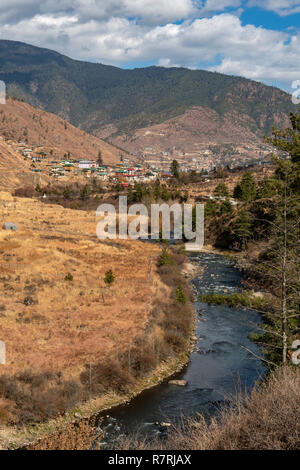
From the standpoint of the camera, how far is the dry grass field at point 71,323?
22.1 m

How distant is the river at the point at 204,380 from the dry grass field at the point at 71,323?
6.42 feet

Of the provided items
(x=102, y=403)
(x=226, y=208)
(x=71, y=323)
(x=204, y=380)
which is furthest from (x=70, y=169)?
(x=102, y=403)

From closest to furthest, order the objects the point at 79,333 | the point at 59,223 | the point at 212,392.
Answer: the point at 212,392
the point at 79,333
the point at 59,223

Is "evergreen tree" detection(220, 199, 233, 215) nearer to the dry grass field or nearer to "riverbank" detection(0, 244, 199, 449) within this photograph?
the dry grass field

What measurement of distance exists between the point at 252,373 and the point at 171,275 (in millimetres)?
21098

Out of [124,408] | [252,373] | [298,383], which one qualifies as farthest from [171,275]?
[298,383]

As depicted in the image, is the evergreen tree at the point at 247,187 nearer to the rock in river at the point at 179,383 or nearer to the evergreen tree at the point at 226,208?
the evergreen tree at the point at 226,208

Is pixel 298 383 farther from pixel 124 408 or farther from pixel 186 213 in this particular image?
pixel 186 213

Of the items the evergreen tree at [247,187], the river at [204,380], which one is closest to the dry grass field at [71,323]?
the river at [204,380]

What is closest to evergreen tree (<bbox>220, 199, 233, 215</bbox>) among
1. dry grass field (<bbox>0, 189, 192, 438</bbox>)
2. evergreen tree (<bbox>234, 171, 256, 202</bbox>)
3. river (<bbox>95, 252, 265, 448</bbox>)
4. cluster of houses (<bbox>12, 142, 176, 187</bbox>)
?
evergreen tree (<bbox>234, 171, 256, 202</bbox>)

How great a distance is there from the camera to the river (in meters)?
20.6

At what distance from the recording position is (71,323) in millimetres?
30469
